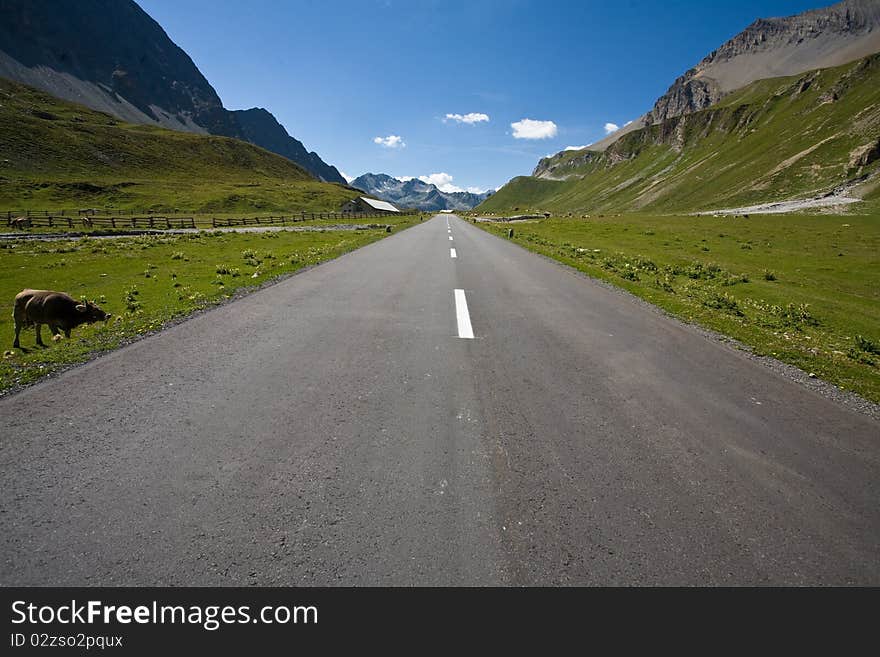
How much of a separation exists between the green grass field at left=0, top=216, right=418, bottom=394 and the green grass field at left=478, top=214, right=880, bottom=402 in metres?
12.4

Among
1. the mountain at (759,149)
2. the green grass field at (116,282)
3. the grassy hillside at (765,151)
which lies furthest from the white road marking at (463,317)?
the mountain at (759,149)

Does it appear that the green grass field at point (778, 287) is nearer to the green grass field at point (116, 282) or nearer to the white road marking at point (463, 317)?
the white road marking at point (463, 317)

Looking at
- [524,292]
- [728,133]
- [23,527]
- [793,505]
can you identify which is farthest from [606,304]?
[728,133]

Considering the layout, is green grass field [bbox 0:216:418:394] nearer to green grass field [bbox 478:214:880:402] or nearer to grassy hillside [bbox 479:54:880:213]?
green grass field [bbox 478:214:880:402]

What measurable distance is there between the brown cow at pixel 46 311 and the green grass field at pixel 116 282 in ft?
0.95

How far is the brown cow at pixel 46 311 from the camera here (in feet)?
25.8

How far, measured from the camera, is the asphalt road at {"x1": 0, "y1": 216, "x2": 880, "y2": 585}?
8.64ft

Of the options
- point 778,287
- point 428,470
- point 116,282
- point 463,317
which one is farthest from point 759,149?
point 428,470

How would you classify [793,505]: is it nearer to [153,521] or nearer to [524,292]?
[153,521]

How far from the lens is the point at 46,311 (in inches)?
311

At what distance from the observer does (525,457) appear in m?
3.82
